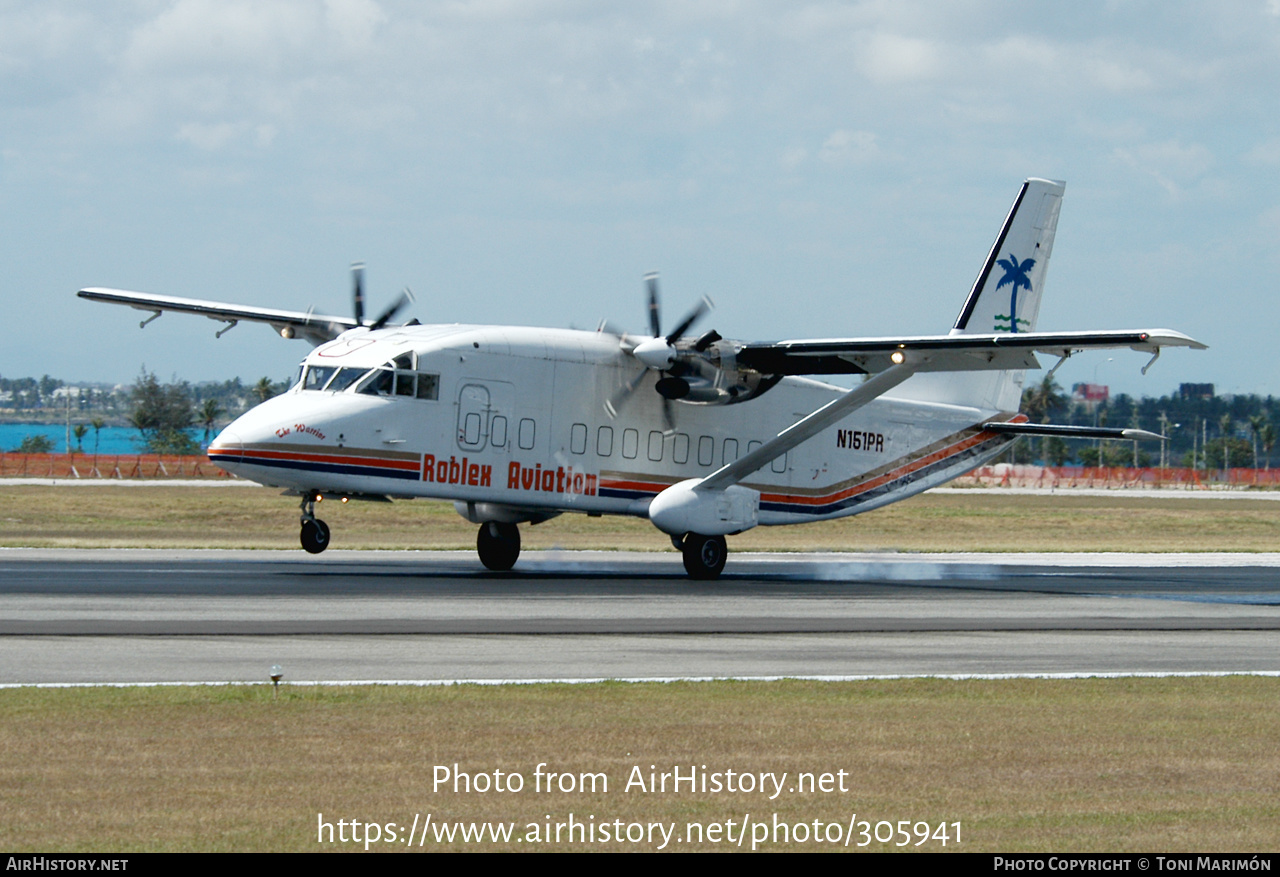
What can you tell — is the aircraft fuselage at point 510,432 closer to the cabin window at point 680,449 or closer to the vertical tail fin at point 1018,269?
the cabin window at point 680,449

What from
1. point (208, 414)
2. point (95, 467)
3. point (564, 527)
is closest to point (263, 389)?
point (208, 414)

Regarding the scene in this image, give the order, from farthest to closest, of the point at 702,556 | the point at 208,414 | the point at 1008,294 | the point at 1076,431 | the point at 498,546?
the point at 208,414 < the point at 1008,294 < the point at 1076,431 < the point at 498,546 < the point at 702,556

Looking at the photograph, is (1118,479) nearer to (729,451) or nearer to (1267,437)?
(1267,437)

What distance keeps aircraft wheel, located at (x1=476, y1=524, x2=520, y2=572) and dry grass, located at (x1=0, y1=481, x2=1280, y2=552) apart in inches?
423

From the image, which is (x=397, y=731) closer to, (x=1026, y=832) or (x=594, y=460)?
(x=1026, y=832)

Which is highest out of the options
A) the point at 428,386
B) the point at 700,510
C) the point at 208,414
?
the point at 428,386

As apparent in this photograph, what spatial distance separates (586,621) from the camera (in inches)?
811

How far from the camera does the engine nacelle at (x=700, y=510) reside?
29656 mm

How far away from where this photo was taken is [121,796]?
370 inches

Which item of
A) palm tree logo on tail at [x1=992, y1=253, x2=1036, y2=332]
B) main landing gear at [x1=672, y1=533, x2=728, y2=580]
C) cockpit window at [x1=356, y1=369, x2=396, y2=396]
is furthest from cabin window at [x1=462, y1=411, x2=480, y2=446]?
palm tree logo on tail at [x1=992, y1=253, x2=1036, y2=332]

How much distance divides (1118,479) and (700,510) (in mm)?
110284

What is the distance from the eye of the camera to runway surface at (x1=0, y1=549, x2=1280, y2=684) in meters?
16.0

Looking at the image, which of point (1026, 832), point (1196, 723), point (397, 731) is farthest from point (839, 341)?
point (1026, 832)
